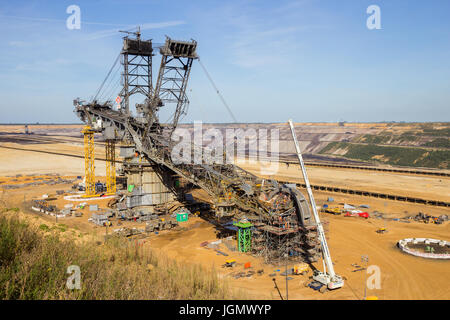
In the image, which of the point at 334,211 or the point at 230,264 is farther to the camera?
the point at 334,211

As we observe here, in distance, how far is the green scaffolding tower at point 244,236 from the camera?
34.9 metres

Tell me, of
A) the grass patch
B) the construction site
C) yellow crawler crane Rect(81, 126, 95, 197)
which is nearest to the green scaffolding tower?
the construction site

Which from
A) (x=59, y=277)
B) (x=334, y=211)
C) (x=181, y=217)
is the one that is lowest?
(x=181, y=217)

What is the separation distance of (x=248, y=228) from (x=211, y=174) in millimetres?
8531

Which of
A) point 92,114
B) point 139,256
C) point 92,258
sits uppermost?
point 92,114

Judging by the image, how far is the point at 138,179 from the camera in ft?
162

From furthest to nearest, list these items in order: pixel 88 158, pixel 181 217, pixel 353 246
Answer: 1. pixel 88 158
2. pixel 181 217
3. pixel 353 246

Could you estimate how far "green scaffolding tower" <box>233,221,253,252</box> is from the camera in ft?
114

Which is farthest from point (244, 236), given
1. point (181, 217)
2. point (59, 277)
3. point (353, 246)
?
point (59, 277)

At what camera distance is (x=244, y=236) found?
34.9m

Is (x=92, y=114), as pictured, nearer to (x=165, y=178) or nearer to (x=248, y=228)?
(x=165, y=178)

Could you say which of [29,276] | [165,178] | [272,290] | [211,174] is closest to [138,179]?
[165,178]

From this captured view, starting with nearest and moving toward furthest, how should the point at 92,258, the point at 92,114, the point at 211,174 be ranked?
the point at 92,258, the point at 211,174, the point at 92,114

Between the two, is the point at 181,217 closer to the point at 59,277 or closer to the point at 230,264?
the point at 230,264
